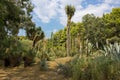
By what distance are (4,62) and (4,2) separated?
4103 millimetres

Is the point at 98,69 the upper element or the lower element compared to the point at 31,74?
upper

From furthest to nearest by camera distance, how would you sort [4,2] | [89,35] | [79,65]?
[89,35]
[4,2]
[79,65]

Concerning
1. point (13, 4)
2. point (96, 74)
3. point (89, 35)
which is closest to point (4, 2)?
point (13, 4)

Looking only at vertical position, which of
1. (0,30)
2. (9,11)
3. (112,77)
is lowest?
(112,77)

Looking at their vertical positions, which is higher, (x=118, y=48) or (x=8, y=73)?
(x=118, y=48)

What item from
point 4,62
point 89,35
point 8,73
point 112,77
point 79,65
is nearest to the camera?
point 112,77

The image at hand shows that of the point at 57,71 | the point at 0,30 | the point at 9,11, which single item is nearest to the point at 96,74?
the point at 57,71

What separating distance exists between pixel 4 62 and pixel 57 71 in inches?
147

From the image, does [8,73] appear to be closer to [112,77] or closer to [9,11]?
[9,11]

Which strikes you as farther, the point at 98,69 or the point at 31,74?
Answer: the point at 31,74

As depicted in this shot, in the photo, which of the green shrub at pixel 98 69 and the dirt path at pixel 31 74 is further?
the dirt path at pixel 31 74

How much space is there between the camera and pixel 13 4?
1220cm

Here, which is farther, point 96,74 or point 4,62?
point 4,62

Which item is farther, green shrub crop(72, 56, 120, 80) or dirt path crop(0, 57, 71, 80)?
dirt path crop(0, 57, 71, 80)
